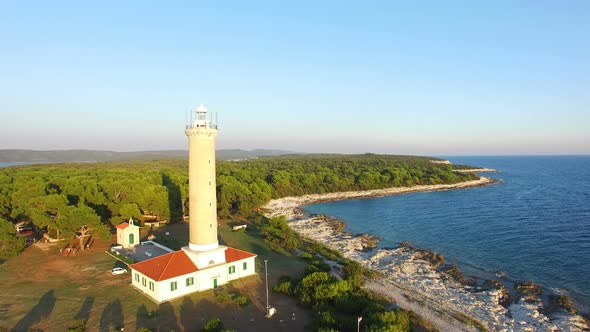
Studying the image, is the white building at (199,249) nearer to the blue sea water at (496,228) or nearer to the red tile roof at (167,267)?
the red tile roof at (167,267)

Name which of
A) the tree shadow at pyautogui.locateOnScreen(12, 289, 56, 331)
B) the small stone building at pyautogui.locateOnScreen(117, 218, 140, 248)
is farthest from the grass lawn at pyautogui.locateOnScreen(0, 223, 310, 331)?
the small stone building at pyautogui.locateOnScreen(117, 218, 140, 248)

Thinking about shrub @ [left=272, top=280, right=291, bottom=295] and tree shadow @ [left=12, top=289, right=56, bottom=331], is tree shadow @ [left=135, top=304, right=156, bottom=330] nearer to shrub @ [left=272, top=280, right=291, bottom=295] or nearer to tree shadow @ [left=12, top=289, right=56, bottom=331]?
tree shadow @ [left=12, top=289, right=56, bottom=331]

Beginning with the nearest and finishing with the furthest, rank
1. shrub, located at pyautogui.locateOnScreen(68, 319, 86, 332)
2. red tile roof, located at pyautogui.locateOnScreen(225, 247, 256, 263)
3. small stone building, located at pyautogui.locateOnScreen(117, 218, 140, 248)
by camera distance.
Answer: shrub, located at pyautogui.locateOnScreen(68, 319, 86, 332) → red tile roof, located at pyautogui.locateOnScreen(225, 247, 256, 263) → small stone building, located at pyautogui.locateOnScreen(117, 218, 140, 248)

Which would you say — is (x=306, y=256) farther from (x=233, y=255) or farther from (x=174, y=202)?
(x=174, y=202)

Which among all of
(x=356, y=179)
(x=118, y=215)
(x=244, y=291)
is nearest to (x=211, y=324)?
(x=244, y=291)

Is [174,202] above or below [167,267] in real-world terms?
above

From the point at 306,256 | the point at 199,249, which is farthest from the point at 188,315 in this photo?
the point at 306,256

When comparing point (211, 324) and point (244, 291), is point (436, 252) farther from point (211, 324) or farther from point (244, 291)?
point (211, 324)

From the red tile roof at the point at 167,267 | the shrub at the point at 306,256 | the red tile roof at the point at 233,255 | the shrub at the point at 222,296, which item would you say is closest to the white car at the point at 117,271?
the red tile roof at the point at 167,267
